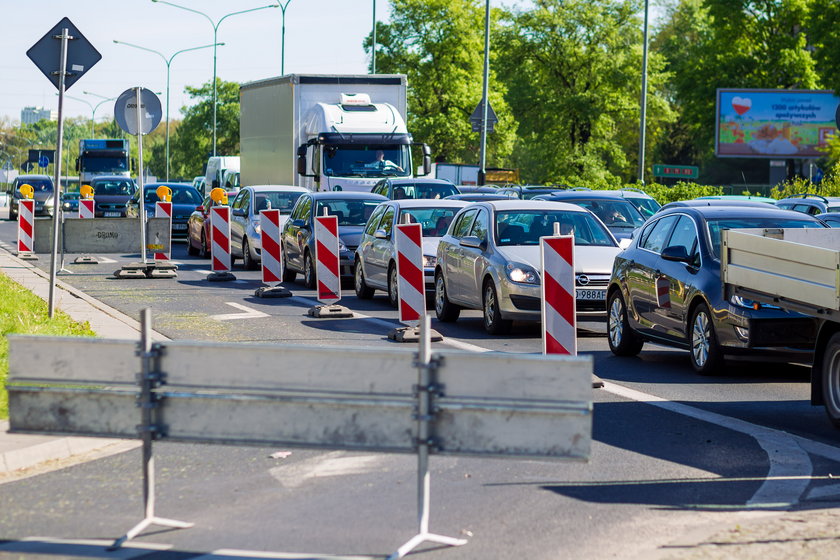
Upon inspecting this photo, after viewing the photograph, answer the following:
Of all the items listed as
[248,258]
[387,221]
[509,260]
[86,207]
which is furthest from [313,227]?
[86,207]

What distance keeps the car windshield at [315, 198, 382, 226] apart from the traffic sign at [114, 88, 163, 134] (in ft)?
11.2

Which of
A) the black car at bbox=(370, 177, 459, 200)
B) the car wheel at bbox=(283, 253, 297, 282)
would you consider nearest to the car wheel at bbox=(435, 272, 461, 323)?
the car wheel at bbox=(283, 253, 297, 282)

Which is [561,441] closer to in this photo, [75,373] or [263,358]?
[263,358]

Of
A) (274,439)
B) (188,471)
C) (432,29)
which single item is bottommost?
(188,471)

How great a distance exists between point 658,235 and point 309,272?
10.1m

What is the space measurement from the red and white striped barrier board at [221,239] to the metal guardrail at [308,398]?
1800cm

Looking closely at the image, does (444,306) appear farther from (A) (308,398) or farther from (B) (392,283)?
(A) (308,398)

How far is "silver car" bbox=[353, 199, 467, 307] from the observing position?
20.2 m

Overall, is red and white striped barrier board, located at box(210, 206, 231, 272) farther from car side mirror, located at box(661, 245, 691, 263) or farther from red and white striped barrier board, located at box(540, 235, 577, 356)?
red and white striped barrier board, located at box(540, 235, 577, 356)

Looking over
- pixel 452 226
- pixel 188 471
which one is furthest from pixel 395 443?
pixel 452 226

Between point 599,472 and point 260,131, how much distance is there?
29070 mm

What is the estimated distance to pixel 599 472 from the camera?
27.0 ft

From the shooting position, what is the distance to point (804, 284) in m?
9.98

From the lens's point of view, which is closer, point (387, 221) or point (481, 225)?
point (481, 225)
